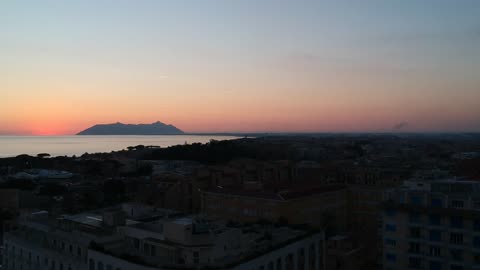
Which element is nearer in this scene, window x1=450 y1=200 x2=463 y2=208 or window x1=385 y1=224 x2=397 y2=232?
window x1=450 y1=200 x2=463 y2=208

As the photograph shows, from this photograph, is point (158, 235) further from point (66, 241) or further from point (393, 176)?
point (393, 176)

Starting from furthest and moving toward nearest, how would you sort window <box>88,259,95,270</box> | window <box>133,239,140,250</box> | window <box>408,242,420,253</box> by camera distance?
window <box>408,242,420,253</box>, window <box>133,239,140,250</box>, window <box>88,259,95,270</box>

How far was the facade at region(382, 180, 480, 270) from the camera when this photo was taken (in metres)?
17.7

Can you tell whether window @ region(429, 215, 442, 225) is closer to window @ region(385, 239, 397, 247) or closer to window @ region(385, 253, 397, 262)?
window @ region(385, 239, 397, 247)

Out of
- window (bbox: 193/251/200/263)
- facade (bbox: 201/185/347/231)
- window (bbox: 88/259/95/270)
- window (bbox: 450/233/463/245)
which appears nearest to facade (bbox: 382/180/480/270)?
window (bbox: 450/233/463/245)

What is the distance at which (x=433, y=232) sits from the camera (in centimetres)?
1862

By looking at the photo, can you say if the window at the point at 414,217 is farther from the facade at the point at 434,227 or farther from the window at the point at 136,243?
the window at the point at 136,243

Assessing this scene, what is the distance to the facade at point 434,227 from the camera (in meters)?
17.7

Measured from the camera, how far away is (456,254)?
18031 millimetres

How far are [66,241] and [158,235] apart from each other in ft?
12.6

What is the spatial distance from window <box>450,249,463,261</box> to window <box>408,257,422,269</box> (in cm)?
140

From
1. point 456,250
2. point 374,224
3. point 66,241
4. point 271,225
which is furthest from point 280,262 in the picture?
point 374,224

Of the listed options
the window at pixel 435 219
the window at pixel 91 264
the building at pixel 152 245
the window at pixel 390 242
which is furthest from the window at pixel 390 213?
the window at pixel 91 264

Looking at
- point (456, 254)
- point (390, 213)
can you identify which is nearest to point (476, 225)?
point (456, 254)
